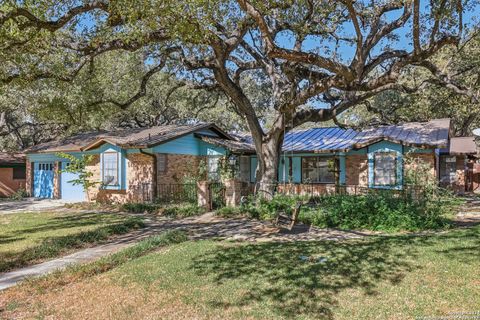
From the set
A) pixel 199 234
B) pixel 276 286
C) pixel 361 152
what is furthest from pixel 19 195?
pixel 276 286

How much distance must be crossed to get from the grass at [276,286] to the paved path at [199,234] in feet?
3.55

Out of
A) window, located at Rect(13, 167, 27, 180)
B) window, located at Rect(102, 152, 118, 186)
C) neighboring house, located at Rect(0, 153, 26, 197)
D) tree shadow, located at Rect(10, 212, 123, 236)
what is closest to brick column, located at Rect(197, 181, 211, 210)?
tree shadow, located at Rect(10, 212, 123, 236)

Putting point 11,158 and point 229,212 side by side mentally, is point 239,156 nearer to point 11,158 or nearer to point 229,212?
point 229,212

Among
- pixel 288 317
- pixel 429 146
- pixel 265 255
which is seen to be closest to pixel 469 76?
pixel 429 146

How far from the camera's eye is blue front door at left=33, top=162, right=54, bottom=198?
22.3 meters

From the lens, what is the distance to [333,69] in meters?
10.1

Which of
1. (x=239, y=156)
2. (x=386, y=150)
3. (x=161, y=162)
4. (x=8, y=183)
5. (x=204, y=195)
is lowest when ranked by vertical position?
(x=204, y=195)

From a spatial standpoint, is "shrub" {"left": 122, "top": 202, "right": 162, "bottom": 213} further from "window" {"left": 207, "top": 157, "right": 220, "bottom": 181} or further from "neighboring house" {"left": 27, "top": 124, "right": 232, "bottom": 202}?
"window" {"left": 207, "top": 157, "right": 220, "bottom": 181}

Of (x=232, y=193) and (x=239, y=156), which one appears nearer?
(x=232, y=193)

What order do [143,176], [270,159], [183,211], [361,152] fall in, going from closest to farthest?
[183,211] → [270,159] → [143,176] → [361,152]

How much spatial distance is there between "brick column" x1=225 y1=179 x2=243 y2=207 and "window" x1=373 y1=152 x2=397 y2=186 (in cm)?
714

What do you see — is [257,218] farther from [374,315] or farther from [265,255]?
[374,315]

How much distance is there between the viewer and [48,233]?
10.6 metres

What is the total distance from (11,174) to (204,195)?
17448 mm
